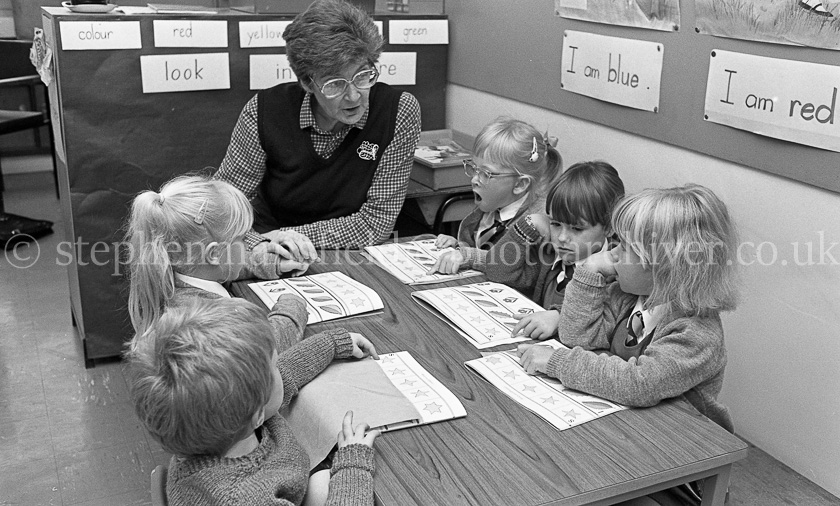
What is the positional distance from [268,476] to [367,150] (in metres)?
1.38

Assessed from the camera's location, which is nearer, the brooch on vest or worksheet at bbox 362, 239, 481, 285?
worksheet at bbox 362, 239, 481, 285

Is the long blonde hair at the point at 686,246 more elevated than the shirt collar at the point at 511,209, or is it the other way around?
the long blonde hair at the point at 686,246

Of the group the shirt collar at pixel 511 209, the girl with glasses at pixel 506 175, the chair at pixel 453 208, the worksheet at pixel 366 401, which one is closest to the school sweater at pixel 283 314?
the worksheet at pixel 366 401

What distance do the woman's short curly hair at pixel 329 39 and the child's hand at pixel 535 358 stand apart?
3.43 ft

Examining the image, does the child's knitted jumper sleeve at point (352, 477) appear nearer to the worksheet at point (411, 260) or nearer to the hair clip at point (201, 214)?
the hair clip at point (201, 214)

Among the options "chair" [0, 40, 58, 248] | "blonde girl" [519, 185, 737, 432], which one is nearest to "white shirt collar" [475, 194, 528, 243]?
"blonde girl" [519, 185, 737, 432]

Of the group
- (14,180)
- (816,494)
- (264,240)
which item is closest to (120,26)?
(264,240)

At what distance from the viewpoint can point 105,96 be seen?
270 centimetres

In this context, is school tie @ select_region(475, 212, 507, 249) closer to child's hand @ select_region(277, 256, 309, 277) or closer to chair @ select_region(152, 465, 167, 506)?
child's hand @ select_region(277, 256, 309, 277)

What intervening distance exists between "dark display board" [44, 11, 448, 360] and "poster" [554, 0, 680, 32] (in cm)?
106

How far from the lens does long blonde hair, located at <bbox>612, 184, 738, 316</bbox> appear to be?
4.85ft

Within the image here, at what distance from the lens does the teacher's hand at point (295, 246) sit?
2111mm

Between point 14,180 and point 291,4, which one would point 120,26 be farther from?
point 14,180

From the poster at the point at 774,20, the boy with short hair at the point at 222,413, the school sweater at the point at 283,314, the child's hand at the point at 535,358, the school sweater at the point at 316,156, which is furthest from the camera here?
the school sweater at the point at 316,156
